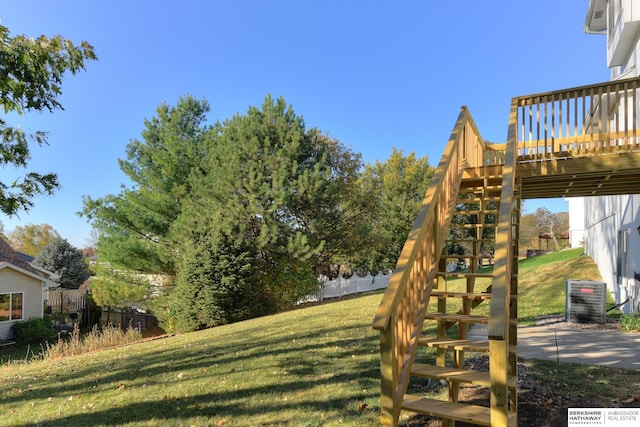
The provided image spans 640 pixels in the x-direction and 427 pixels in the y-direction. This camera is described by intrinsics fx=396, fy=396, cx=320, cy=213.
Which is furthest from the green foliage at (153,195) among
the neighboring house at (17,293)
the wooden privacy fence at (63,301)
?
the wooden privacy fence at (63,301)

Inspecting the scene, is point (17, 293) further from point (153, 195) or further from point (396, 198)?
point (396, 198)

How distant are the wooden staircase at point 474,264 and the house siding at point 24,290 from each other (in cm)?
1808

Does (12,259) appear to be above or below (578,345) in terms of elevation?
above

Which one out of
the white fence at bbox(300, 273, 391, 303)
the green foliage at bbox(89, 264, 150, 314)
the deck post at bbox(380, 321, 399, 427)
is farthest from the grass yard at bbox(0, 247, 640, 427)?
the white fence at bbox(300, 273, 391, 303)

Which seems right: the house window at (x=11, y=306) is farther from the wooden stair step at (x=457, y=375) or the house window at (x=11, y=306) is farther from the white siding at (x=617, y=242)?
the white siding at (x=617, y=242)

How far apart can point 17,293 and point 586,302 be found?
2138 cm

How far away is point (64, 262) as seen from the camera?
93.2 ft

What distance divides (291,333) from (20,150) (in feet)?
19.5

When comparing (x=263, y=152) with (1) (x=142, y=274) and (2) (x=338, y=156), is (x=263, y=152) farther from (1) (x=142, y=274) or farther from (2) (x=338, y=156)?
(1) (x=142, y=274)

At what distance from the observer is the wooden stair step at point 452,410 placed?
285 centimetres

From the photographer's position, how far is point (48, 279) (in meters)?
19.5

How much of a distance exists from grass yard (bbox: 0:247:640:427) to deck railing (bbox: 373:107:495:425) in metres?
1.10

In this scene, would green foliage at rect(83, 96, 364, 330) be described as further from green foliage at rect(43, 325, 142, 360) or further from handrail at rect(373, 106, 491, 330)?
handrail at rect(373, 106, 491, 330)

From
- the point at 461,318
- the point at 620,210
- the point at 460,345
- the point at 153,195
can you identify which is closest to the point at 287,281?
the point at 153,195
